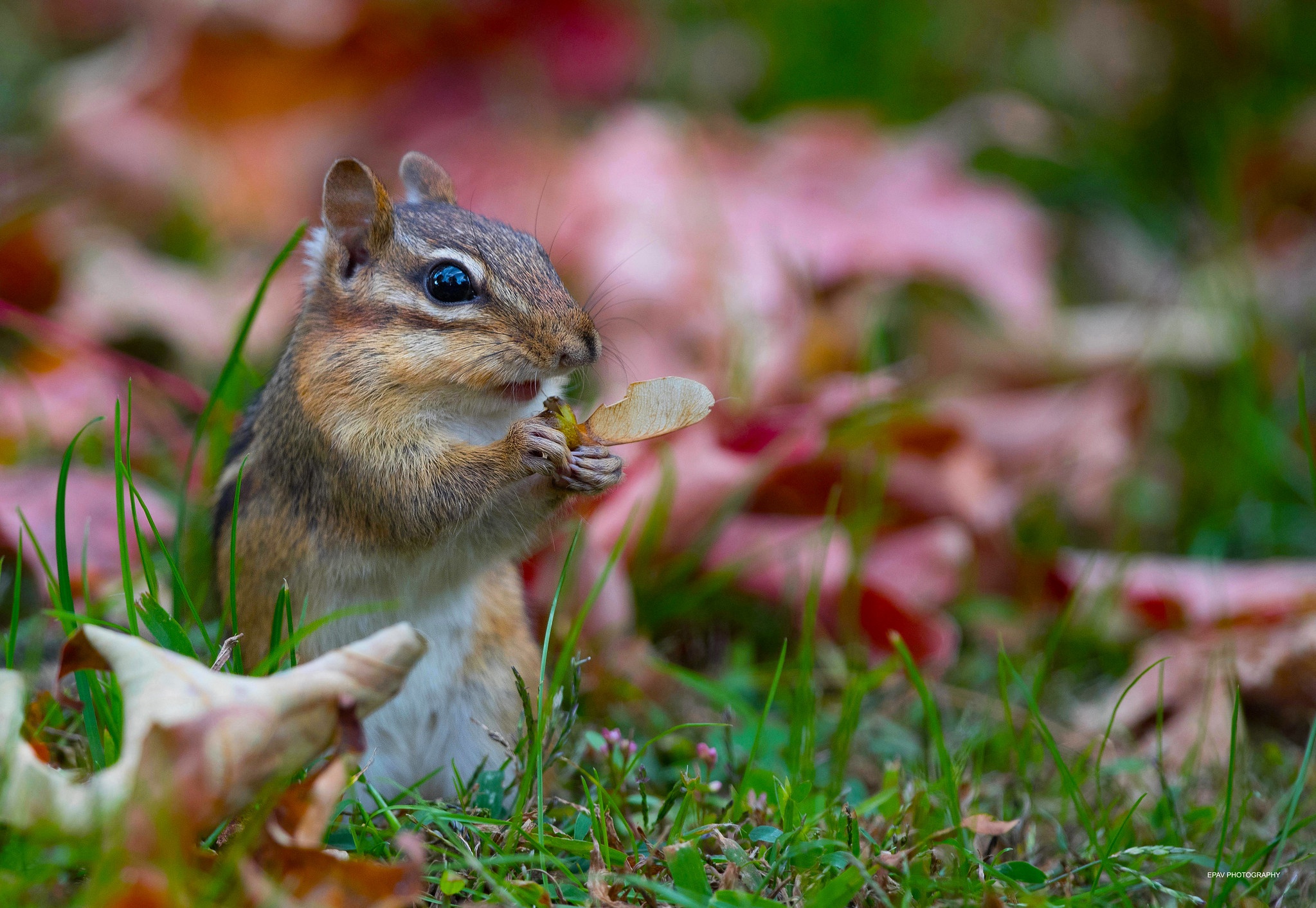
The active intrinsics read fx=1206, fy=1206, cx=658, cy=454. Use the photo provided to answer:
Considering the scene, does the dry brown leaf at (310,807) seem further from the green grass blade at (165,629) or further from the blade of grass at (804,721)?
the blade of grass at (804,721)

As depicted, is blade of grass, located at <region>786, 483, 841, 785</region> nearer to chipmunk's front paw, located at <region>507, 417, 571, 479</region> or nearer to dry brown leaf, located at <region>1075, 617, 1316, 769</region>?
chipmunk's front paw, located at <region>507, 417, 571, 479</region>

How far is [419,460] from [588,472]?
34 cm

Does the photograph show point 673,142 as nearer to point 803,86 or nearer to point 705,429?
point 803,86

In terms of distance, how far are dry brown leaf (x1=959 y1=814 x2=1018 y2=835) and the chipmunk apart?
0.89 m

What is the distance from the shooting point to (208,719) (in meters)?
1.56

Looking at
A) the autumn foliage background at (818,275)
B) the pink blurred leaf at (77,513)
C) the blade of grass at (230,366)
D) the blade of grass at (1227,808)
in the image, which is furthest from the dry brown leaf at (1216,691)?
the pink blurred leaf at (77,513)

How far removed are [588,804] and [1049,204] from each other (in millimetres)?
5206

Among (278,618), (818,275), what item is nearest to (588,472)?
(278,618)

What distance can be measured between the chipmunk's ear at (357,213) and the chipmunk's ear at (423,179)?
431mm

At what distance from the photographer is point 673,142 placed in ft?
17.9

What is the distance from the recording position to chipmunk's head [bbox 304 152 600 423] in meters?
2.37

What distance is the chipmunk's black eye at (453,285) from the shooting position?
2428 millimetres

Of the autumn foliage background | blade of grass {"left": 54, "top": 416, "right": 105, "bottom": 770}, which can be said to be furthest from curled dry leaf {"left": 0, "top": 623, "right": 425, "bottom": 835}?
the autumn foliage background

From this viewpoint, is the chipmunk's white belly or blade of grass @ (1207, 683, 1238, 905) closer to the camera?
blade of grass @ (1207, 683, 1238, 905)
